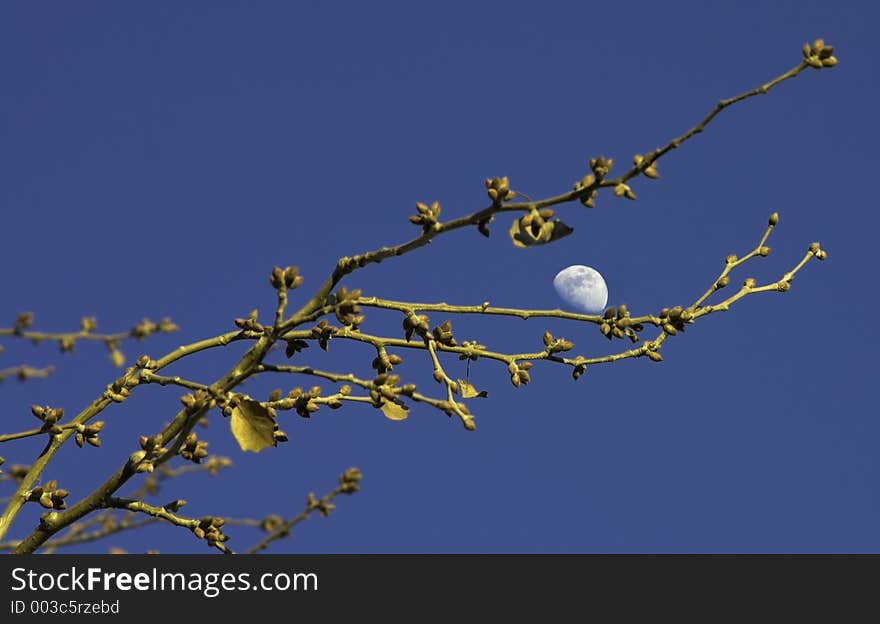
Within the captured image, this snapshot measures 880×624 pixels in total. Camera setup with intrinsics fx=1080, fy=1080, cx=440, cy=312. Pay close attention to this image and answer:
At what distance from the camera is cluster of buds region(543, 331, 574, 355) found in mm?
3830

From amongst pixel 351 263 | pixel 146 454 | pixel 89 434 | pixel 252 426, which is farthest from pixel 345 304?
pixel 89 434

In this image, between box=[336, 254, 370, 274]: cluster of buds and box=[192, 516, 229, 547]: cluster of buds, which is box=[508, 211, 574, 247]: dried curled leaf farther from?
box=[192, 516, 229, 547]: cluster of buds

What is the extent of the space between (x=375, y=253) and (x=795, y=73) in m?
1.35

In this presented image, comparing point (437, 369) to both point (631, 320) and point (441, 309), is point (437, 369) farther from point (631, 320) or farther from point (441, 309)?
point (631, 320)

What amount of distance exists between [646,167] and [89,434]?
6.95 feet

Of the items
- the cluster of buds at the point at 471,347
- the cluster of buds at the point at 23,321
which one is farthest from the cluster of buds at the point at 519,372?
the cluster of buds at the point at 23,321

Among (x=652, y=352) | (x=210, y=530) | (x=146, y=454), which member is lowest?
(x=210, y=530)

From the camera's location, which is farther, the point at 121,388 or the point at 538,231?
the point at 121,388

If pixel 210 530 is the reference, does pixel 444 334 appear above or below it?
above

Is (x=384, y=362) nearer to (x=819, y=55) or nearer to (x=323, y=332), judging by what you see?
(x=323, y=332)

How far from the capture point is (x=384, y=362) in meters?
3.59

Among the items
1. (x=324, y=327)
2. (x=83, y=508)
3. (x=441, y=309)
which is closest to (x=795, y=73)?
(x=441, y=309)

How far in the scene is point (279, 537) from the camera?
434cm

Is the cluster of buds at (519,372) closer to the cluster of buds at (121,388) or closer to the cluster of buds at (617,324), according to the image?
the cluster of buds at (617,324)
